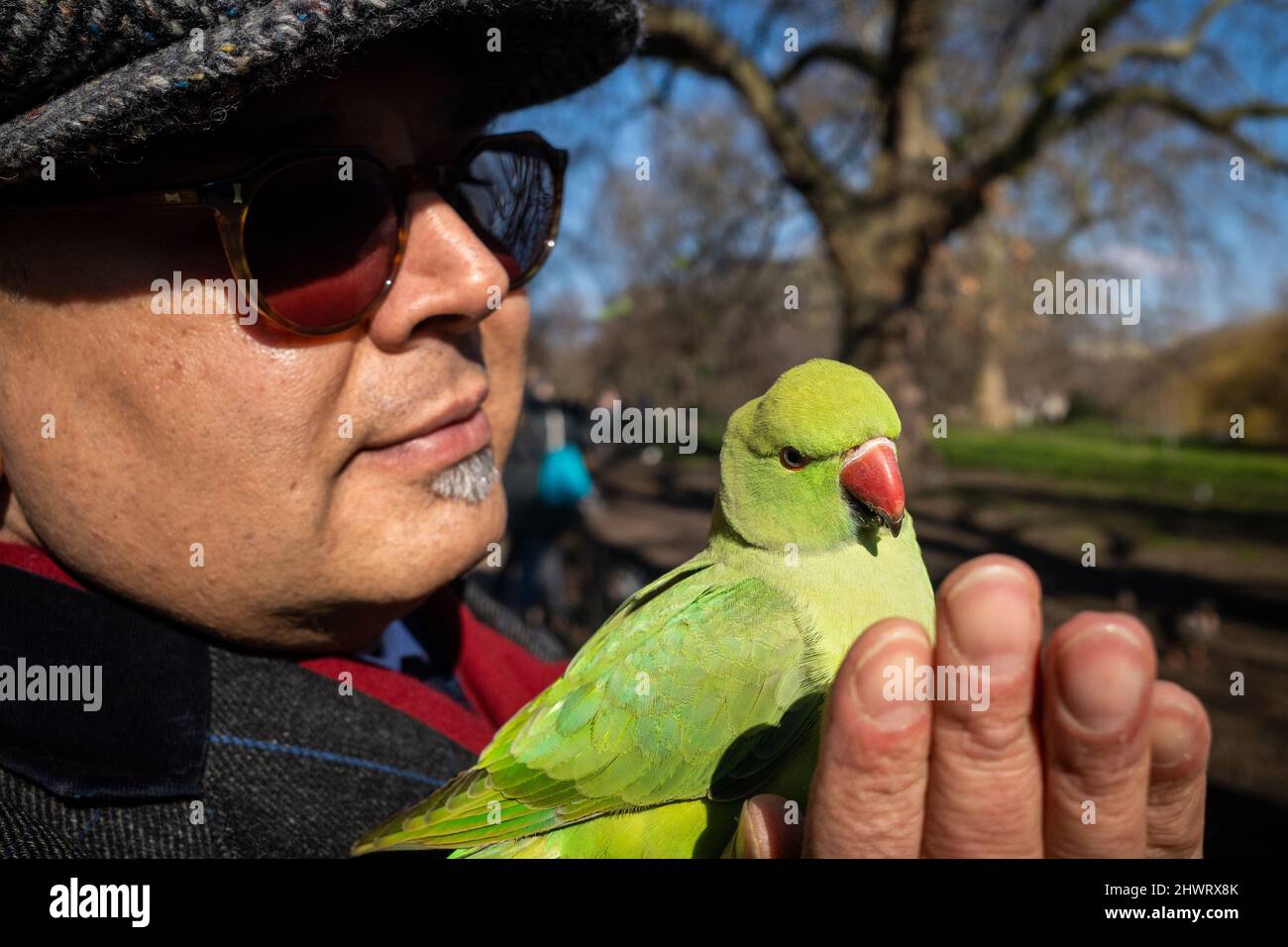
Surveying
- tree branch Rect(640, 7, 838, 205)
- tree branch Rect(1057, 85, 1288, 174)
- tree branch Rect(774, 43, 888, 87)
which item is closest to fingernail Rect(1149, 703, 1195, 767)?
tree branch Rect(640, 7, 838, 205)

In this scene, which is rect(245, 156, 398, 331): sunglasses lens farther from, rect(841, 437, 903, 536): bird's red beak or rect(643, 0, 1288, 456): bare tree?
rect(643, 0, 1288, 456): bare tree

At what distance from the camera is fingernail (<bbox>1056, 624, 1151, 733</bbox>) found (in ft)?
2.90

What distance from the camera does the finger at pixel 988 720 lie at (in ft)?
2.93

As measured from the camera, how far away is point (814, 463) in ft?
4.94

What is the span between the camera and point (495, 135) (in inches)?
68.6

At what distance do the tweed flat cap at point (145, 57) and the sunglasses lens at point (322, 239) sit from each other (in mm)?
167

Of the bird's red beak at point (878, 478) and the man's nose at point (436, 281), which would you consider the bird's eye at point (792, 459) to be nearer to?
the bird's red beak at point (878, 478)

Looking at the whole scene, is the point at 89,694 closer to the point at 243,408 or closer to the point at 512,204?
the point at 243,408

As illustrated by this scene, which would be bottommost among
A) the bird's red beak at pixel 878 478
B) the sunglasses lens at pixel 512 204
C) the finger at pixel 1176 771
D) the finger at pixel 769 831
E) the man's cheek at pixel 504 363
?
the finger at pixel 769 831

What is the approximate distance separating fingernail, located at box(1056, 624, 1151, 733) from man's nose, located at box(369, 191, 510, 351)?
1135 millimetres

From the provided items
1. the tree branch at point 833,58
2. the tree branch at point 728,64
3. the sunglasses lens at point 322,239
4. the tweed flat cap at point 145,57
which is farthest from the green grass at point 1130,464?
the tweed flat cap at point 145,57

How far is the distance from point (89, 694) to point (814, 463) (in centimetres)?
136

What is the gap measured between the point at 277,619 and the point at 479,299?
27.8 inches

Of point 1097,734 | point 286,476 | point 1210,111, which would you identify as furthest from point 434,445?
point 1210,111
